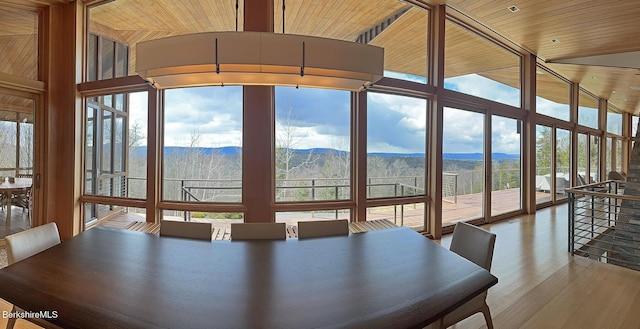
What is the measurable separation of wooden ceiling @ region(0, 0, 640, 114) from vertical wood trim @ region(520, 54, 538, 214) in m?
0.87

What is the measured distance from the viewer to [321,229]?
2.37 metres

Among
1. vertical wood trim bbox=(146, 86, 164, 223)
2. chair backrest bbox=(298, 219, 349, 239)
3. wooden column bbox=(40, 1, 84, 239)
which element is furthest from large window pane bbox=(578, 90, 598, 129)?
wooden column bbox=(40, 1, 84, 239)

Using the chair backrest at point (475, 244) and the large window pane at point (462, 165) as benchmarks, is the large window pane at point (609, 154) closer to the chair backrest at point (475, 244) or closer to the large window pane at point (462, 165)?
the large window pane at point (462, 165)

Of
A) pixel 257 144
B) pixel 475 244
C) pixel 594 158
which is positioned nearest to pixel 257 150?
pixel 257 144

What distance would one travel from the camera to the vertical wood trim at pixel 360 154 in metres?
4.09

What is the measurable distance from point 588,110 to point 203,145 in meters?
11.6

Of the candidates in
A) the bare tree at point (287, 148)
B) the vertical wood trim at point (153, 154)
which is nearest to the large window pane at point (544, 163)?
the bare tree at point (287, 148)

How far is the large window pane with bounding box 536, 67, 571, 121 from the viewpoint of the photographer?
279 inches

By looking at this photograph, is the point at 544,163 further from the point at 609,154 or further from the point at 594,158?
the point at 609,154

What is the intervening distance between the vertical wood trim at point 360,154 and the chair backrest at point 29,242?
3.14m

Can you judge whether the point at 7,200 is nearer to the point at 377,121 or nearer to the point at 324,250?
the point at 324,250

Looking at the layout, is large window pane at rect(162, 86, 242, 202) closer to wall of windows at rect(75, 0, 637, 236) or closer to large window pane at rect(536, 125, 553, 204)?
wall of windows at rect(75, 0, 637, 236)

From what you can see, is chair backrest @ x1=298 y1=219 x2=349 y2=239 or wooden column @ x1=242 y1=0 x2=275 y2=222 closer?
chair backrest @ x1=298 y1=219 x2=349 y2=239

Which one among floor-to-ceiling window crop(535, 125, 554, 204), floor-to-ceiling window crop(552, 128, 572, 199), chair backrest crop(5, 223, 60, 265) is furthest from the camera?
floor-to-ceiling window crop(552, 128, 572, 199)
